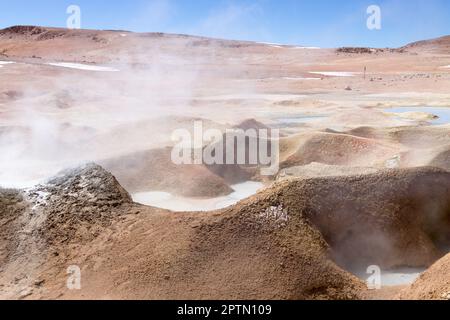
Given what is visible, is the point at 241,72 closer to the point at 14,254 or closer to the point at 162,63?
the point at 162,63

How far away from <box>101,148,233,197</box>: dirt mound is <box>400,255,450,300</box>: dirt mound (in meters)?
3.94

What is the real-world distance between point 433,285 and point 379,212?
1.33 meters

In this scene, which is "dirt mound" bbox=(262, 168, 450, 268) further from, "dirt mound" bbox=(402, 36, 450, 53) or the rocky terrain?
"dirt mound" bbox=(402, 36, 450, 53)

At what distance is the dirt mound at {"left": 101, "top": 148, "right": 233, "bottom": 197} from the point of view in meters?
7.36

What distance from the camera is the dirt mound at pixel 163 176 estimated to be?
7.36 meters

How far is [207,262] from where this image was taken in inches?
155

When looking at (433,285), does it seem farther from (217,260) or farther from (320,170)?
(320,170)

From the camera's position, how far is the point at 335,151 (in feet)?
27.7

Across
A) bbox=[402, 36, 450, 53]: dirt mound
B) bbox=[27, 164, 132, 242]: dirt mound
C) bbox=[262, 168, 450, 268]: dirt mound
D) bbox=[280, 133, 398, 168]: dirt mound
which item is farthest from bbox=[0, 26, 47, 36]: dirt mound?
bbox=[262, 168, 450, 268]: dirt mound

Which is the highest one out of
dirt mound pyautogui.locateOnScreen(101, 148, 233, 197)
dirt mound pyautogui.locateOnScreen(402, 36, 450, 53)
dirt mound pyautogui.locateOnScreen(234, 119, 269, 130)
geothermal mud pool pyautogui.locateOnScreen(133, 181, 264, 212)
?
dirt mound pyautogui.locateOnScreen(402, 36, 450, 53)

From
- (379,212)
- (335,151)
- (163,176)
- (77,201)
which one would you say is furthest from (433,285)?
(335,151)

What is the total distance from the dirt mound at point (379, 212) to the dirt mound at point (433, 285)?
0.79 m

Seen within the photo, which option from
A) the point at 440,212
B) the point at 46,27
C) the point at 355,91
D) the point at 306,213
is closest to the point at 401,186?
the point at 440,212

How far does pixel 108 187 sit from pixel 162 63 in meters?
28.1
